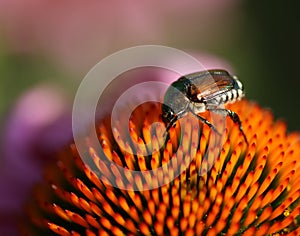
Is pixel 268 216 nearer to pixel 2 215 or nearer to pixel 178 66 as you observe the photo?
pixel 2 215

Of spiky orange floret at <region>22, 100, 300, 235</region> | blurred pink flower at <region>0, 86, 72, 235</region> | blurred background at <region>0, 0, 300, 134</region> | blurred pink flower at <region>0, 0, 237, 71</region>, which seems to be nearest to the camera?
spiky orange floret at <region>22, 100, 300, 235</region>

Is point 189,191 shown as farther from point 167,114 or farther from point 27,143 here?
point 27,143

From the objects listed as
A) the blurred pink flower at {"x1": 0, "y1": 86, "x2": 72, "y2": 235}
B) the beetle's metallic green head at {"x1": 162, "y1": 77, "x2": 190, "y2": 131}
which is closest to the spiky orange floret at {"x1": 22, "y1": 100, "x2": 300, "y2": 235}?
the beetle's metallic green head at {"x1": 162, "y1": 77, "x2": 190, "y2": 131}

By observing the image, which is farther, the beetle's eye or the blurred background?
the blurred background

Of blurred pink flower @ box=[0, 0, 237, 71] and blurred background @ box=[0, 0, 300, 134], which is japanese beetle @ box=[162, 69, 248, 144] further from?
blurred pink flower @ box=[0, 0, 237, 71]

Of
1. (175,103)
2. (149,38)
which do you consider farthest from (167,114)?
(149,38)

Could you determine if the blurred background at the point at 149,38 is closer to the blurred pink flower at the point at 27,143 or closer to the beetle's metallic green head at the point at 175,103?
the blurred pink flower at the point at 27,143

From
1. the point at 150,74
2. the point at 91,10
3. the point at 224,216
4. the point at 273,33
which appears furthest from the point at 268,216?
the point at 91,10

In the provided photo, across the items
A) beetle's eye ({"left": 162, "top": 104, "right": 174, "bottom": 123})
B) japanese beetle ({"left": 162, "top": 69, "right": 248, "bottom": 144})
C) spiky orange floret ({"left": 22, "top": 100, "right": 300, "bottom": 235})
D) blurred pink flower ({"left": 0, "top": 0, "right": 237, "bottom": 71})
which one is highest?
blurred pink flower ({"left": 0, "top": 0, "right": 237, "bottom": 71})
